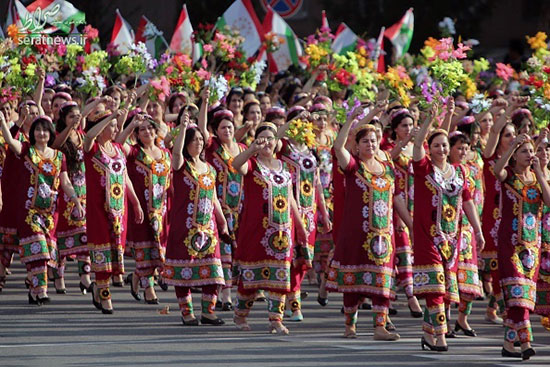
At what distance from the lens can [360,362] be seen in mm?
11422

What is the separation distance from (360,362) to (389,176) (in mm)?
1986

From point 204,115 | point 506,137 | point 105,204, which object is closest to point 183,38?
point 105,204

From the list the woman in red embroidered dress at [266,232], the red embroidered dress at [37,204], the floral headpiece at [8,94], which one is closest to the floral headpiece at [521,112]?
the woman in red embroidered dress at [266,232]

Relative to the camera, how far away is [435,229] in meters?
12.4

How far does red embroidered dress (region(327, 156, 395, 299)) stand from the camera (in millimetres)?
12672

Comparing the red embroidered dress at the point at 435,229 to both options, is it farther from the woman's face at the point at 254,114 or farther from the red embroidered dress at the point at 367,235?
the woman's face at the point at 254,114

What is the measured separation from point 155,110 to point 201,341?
4.49 metres

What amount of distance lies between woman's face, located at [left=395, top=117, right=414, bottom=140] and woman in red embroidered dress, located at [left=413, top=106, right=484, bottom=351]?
1801mm

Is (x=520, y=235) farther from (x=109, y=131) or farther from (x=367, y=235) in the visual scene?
(x=109, y=131)

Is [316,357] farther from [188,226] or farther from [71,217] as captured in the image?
[71,217]

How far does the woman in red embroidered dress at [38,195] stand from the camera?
1461 cm

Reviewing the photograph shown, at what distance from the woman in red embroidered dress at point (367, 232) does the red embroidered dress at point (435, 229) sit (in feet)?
1.21

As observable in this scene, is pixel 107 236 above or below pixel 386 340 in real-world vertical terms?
above

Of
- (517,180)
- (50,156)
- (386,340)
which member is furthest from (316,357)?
(50,156)
